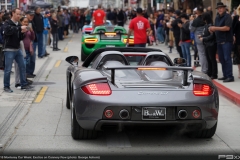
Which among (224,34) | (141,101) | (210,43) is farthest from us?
(210,43)

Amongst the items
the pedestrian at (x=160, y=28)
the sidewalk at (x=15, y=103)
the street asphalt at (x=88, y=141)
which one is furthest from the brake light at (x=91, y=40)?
the pedestrian at (x=160, y=28)

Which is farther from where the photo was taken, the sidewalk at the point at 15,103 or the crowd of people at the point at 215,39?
the crowd of people at the point at 215,39

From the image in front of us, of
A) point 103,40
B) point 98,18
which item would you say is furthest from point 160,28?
point 103,40

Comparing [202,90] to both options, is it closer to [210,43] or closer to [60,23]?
[210,43]

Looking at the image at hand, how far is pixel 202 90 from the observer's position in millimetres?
7051

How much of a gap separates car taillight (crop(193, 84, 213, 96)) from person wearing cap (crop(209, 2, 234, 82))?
630 cm

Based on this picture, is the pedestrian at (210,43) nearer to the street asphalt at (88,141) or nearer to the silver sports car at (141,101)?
the street asphalt at (88,141)

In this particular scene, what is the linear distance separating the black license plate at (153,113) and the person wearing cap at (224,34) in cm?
685

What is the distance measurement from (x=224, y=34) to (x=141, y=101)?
23.5 ft

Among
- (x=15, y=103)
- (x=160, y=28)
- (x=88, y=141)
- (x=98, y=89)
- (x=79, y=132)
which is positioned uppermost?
(x=98, y=89)

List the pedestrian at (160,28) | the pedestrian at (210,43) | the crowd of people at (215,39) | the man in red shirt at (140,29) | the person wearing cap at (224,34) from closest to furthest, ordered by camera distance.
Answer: the person wearing cap at (224,34) → the crowd of people at (215,39) → the pedestrian at (210,43) → the man in red shirt at (140,29) → the pedestrian at (160,28)

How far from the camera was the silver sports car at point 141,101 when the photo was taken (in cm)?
675

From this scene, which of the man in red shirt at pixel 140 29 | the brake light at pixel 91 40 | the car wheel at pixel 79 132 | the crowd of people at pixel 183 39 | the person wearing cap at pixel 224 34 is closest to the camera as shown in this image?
the car wheel at pixel 79 132

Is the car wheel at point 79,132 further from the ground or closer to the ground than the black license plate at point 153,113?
closer to the ground
